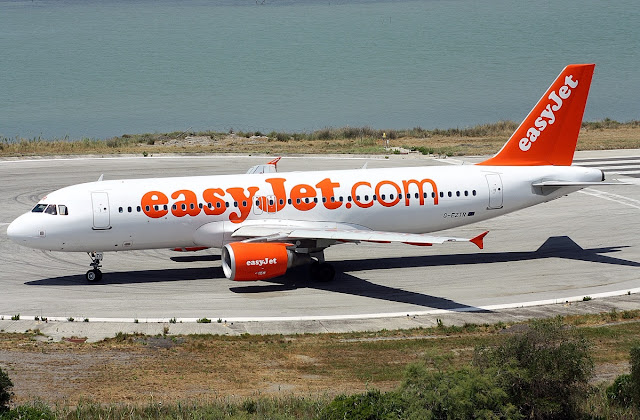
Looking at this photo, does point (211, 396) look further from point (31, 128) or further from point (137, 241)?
point (31, 128)

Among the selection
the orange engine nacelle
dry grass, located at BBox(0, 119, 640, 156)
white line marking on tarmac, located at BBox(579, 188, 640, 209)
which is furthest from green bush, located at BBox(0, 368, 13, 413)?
dry grass, located at BBox(0, 119, 640, 156)

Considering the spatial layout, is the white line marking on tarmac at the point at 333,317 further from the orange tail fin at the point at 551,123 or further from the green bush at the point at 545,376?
the green bush at the point at 545,376

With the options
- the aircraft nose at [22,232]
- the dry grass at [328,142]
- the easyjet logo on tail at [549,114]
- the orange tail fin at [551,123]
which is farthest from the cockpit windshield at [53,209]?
the dry grass at [328,142]

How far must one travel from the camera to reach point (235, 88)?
150 meters

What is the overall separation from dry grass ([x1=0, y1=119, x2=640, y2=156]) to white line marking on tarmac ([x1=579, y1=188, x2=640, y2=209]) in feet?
47.0

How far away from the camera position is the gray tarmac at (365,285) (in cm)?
3403

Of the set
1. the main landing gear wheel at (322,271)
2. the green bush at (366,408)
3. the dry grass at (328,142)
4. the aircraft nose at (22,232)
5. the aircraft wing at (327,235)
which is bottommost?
the green bush at (366,408)

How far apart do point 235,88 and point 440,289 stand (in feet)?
381

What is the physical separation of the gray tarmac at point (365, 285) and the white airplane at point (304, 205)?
1.69m

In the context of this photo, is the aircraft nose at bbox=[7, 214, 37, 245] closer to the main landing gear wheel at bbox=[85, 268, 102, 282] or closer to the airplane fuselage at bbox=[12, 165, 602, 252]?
the airplane fuselage at bbox=[12, 165, 602, 252]

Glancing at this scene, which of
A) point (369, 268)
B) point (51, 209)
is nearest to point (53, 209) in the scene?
point (51, 209)

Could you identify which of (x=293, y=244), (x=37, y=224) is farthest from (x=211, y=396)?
(x=37, y=224)

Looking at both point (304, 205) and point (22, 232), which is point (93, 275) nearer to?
point (22, 232)

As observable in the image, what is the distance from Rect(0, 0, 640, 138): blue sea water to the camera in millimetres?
124375
